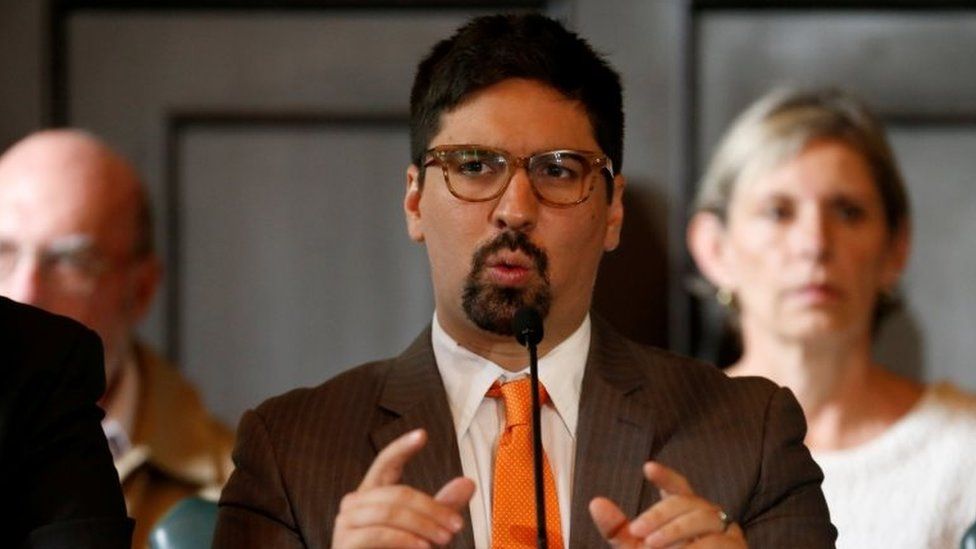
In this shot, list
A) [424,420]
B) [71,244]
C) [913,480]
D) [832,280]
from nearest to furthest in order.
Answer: [424,420]
[913,480]
[832,280]
[71,244]

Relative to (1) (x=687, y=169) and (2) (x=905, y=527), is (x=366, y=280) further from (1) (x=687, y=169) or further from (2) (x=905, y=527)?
(2) (x=905, y=527)

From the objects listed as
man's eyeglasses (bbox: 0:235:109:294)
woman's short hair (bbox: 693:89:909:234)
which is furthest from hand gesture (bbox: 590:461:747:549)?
man's eyeglasses (bbox: 0:235:109:294)

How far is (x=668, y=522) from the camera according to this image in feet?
5.50

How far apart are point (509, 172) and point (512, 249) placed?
0.08 meters

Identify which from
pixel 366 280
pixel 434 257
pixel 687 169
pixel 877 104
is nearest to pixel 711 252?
pixel 687 169

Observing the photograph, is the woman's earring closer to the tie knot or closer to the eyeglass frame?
the eyeglass frame

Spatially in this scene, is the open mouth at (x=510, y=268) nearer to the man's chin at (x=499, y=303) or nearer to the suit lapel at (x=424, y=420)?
the man's chin at (x=499, y=303)

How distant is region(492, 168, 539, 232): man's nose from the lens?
1831mm

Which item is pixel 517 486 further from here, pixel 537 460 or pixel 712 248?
pixel 712 248

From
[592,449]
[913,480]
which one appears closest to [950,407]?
[913,480]

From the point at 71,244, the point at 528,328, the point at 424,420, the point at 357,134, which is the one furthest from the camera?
the point at 357,134

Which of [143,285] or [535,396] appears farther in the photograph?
[143,285]

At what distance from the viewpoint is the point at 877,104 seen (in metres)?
3.24

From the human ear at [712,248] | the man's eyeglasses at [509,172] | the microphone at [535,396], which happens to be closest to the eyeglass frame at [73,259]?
A: the human ear at [712,248]
